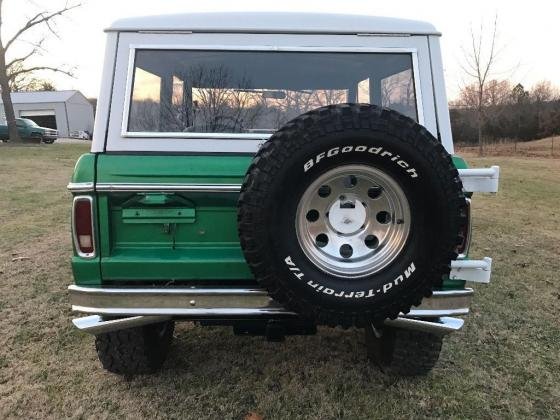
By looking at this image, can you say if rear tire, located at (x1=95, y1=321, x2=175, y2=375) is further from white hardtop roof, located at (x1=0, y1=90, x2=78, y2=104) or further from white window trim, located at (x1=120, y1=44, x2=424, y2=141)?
white hardtop roof, located at (x1=0, y1=90, x2=78, y2=104)

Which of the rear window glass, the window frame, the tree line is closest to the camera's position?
the window frame

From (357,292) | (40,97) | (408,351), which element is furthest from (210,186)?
(40,97)

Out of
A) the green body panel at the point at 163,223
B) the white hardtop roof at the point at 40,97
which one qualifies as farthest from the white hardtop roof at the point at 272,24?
the white hardtop roof at the point at 40,97

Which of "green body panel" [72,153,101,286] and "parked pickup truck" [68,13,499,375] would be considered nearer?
"parked pickup truck" [68,13,499,375]

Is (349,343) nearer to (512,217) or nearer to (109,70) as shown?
(109,70)

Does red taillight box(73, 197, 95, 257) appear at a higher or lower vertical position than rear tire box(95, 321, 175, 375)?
higher

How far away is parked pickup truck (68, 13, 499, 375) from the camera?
90.2 inches

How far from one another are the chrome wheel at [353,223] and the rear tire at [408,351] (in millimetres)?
714

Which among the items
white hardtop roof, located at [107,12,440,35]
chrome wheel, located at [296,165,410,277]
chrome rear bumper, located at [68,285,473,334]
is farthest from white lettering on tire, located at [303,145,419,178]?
white hardtop roof, located at [107,12,440,35]

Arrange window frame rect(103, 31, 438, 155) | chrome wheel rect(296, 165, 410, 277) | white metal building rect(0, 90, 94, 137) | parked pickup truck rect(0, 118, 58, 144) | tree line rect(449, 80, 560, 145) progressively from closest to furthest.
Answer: chrome wheel rect(296, 165, 410, 277)
window frame rect(103, 31, 438, 155)
parked pickup truck rect(0, 118, 58, 144)
tree line rect(449, 80, 560, 145)
white metal building rect(0, 90, 94, 137)

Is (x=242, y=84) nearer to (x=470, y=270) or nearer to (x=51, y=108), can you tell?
(x=470, y=270)

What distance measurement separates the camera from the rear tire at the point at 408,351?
311cm

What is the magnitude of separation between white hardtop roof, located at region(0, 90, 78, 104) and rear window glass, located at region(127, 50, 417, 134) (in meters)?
57.7

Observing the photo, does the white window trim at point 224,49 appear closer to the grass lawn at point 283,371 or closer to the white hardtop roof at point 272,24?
the white hardtop roof at point 272,24
